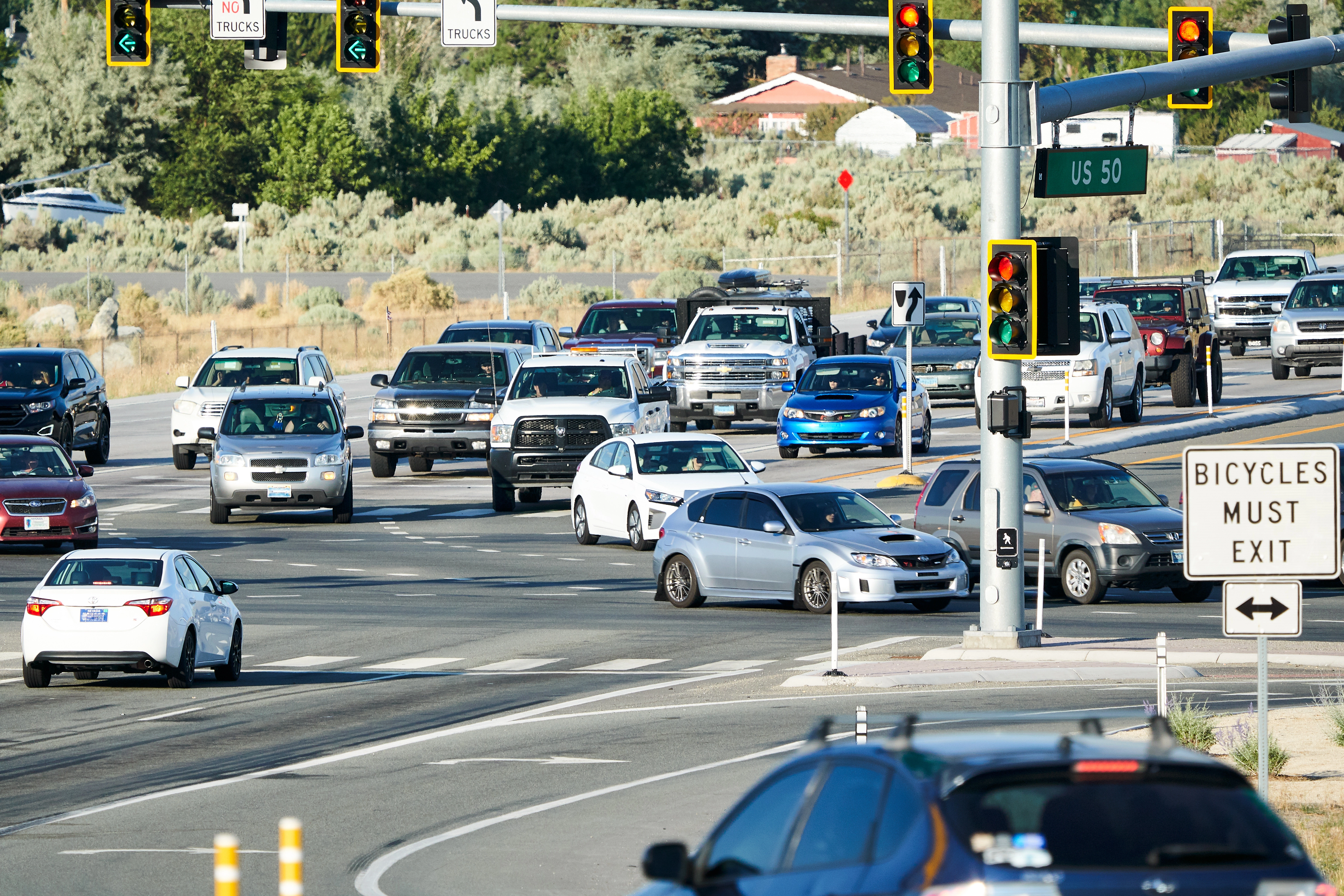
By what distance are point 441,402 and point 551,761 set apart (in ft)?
72.6

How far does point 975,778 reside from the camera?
6.06 m

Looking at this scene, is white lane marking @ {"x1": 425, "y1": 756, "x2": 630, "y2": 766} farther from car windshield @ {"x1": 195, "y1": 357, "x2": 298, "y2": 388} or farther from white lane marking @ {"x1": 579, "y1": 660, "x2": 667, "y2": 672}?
car windshield @ {"x1": 195, "y1": 357, "x2": 298, "y2": 388}

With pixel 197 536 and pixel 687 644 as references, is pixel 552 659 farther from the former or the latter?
pixel 197 536

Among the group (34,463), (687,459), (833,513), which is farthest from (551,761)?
(34,463)

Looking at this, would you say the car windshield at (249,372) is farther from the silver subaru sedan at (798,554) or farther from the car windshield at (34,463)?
the silver subaru sedan at (798,554)

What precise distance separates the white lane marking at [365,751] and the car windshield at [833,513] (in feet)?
15.5

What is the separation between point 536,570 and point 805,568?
5032 mm

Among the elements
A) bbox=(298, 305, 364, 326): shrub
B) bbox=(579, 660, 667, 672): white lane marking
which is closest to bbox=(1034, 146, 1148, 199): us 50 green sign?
bbox=(579, 660, 667, 672): white lane marking

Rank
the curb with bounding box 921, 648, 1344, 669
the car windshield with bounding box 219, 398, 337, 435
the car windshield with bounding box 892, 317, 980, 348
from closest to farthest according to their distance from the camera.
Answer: the curb with bounding box 921, 648, 1344, 669 → the car windshield with bounding box 219, 398, 337, 435 → the car windshield with bounding box 892, 317, 980, 348

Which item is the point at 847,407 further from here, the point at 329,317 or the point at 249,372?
the point at 329,317

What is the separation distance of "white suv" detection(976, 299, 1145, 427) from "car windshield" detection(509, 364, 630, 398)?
26.4 feet

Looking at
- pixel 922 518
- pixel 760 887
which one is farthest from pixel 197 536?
pixel 760 887

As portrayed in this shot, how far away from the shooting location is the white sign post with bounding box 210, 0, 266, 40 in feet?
83.8

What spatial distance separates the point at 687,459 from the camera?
30.5 m
